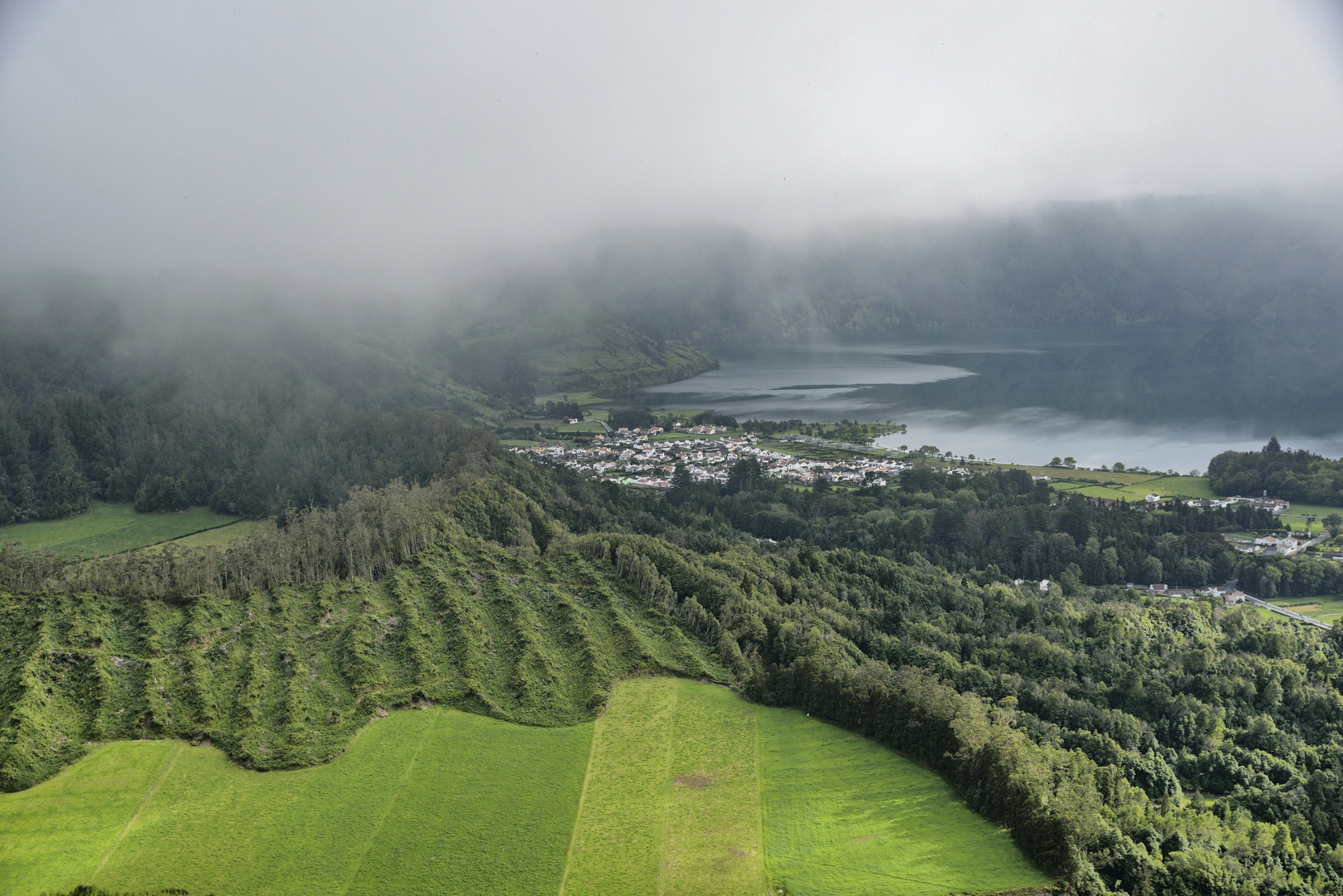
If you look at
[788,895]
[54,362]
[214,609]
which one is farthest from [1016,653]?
[54,362]

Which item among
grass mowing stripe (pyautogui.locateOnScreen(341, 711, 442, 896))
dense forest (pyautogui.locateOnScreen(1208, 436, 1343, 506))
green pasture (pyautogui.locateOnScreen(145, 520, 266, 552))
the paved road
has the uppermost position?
dense forest (pyautogui.locateOnScreen(1208, 436, 1343, 506))

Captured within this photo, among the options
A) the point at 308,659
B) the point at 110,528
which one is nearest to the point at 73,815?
the point at 308,659

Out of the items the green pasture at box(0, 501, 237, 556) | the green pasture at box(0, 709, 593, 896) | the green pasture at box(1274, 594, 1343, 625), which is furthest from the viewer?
the green pasture at box(0, 501, 237, 556)

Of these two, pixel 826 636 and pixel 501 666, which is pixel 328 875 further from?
pixel 826 636

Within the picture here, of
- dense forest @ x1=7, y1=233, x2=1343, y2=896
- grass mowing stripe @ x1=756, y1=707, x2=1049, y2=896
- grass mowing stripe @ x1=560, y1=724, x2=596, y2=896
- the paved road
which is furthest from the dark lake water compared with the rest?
grass mowing stripe @ x1=560, y1=724, x2=596, y2=896

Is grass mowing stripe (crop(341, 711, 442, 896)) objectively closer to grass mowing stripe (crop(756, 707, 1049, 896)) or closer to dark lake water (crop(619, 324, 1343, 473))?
grass mowing stripe (crop(756, 707, 1049, 896))

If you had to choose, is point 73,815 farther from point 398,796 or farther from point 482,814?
point 482,814
